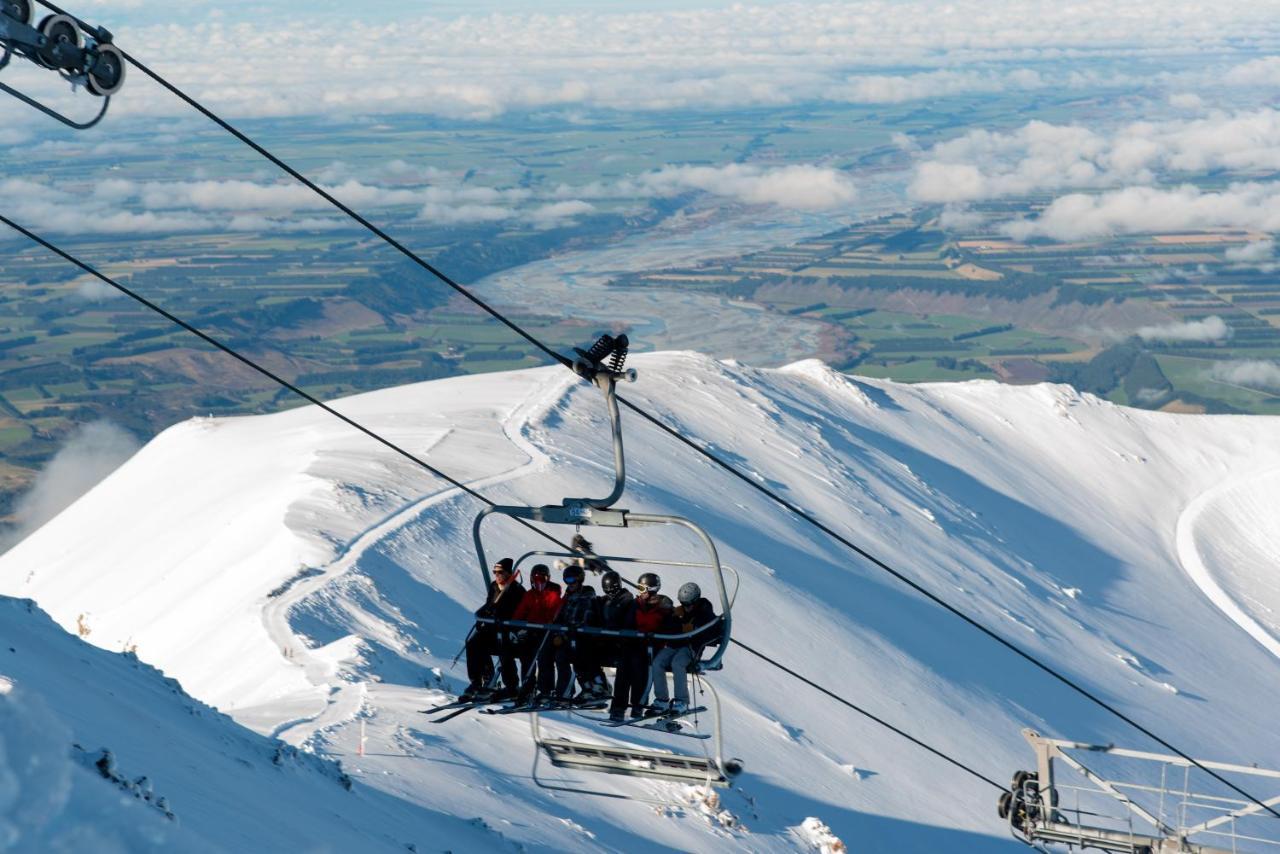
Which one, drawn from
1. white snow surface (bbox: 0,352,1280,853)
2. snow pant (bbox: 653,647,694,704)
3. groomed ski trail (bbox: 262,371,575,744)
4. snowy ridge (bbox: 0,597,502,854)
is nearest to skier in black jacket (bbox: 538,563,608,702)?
snow pant (bbox: 653,647,694,704)

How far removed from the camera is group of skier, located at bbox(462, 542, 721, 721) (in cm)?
1502

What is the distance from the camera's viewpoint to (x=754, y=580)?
34719 mm

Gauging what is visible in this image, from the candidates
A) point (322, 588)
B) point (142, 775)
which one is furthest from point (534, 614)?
point (322, 588)

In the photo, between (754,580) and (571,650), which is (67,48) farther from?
(754,580)

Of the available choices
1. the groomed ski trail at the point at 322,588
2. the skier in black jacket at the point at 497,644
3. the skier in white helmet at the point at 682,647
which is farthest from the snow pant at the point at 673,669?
the groomed ski trail at the point at 322,588

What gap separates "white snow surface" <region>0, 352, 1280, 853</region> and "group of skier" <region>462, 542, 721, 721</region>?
2.52m

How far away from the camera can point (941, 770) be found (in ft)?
92.6

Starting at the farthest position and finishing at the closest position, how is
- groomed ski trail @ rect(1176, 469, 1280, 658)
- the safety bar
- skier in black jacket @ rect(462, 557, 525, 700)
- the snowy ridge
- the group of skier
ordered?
groomed ski trail @ rect(1176, 469, 1280, 658) → skier in black jacket @ rect(462, 557, 525, 700) → the group of skier → the safety bar → the snowy ridge

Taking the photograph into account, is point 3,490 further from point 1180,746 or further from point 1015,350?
point 1015,350

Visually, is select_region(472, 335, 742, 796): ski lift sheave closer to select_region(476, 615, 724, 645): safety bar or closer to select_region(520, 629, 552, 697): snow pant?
select_region(476, 615, 724, 645): safety bar

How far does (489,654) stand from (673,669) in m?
2.07

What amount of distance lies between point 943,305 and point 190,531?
165383 millimetres

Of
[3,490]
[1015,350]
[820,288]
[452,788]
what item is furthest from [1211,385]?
[452,788]

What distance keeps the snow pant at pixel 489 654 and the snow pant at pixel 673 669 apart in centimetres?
156
